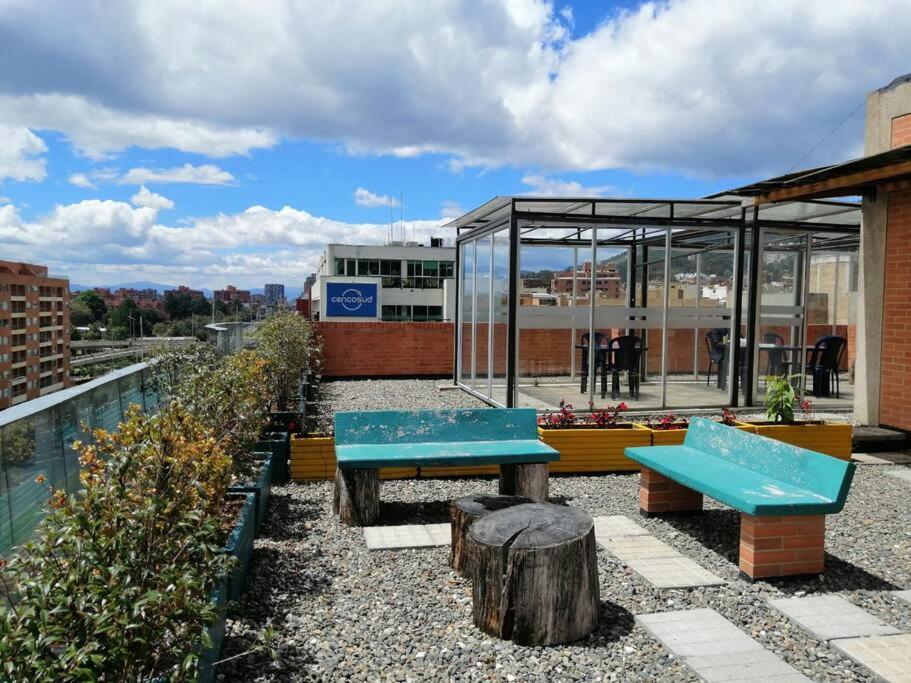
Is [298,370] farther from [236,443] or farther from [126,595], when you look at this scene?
[126,595]

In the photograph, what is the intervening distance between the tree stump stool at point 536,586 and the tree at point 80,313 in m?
108

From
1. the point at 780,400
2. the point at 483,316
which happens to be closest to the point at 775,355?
the point at 780,400

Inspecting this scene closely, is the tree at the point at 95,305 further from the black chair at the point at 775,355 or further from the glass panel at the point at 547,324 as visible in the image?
the black chair at the point at 775,355

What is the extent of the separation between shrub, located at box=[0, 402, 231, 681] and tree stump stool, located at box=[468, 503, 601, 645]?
54.2 inches

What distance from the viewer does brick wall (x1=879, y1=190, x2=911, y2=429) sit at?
26.8 ft

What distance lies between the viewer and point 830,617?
3.81 m

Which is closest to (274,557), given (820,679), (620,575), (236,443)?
(236,443)

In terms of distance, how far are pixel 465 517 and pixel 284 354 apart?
20.0 ft

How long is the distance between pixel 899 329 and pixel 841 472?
507 centimetres

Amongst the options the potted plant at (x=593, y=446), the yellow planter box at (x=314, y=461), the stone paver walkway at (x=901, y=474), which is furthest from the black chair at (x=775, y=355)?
the yellow planter box at (x=314, y=461)

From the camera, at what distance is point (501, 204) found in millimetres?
9547

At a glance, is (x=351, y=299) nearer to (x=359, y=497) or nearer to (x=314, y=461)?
(x=314, y=461)

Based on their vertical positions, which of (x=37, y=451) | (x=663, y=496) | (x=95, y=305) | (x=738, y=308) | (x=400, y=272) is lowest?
(x=663, y=496)

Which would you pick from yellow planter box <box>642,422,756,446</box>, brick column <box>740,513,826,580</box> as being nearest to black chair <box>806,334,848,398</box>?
yellow planter box <box>642,422,756,446</box>
